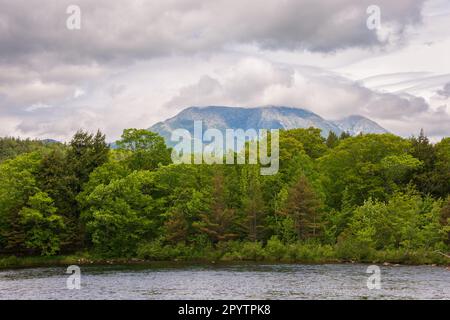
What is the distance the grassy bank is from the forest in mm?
135

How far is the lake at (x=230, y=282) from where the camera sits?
3759 centimetres

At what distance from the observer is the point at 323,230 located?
6956 cm

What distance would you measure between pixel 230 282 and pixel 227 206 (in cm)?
2939

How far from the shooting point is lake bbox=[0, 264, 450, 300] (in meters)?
37.6

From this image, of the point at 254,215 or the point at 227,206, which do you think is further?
the point at 227,206

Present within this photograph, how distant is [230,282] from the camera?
44.5 meters

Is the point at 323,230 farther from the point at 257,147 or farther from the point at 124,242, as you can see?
the point at 124,242

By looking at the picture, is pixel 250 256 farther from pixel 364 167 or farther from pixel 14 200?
pixel 14 200

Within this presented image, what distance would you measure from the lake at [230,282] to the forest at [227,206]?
763 centimetres

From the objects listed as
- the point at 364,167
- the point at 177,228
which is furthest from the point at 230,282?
the point at 364,167

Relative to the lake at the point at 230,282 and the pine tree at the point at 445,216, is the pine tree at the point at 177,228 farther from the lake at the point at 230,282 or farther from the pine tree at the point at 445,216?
the pine tree at the point at 445,216

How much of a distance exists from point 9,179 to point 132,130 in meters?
18.7

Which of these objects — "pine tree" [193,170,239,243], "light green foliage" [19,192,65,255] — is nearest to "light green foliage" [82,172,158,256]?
"light green foliage" [19,192,65,255]

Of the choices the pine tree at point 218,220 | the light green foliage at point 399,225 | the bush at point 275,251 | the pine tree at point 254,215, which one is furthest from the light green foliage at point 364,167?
the pine tree at point 218,220
